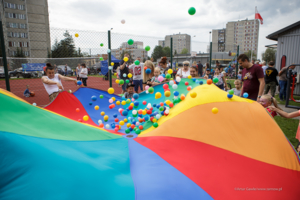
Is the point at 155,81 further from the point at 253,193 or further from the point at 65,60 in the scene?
the point at 65,60

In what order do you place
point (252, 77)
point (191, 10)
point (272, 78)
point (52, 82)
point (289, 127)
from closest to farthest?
point (191, 10)
point (252, 77)
point (52, 82)
point (289, 127)
point (272, 78)

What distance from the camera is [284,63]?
896 cm

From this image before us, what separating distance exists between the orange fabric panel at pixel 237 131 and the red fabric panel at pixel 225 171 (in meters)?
0.08

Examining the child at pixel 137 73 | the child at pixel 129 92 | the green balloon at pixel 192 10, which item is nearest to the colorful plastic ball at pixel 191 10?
the green balloon at pixel 192 10

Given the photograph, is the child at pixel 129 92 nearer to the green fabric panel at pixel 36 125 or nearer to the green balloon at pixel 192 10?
the green balloon at pixel 192 10

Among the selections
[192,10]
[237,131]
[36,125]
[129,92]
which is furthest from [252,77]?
[36,125]

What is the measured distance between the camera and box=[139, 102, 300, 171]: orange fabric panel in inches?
81.7

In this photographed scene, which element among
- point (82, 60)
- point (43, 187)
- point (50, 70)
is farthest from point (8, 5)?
point (43, 187)

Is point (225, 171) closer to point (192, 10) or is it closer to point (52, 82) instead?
point (192, 10)

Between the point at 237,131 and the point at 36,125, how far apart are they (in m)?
2.16

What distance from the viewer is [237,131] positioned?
2.20 metres

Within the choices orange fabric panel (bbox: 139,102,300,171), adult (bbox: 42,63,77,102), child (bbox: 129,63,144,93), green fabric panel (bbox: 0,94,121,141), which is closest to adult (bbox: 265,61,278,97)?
child (bbox: 129,63,144,93)

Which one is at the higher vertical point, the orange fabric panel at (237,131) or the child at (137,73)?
the child at (137,73)

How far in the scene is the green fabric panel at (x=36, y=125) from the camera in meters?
1.62
